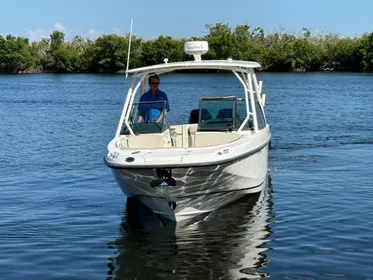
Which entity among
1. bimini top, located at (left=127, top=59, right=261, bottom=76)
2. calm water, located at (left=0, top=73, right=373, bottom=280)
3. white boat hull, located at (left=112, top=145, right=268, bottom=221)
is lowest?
calm water, located at (left=0, top=73, right=373, bottom=280)

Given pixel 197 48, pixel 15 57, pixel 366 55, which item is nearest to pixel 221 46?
pixel 366 55

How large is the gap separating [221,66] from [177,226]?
2.94m

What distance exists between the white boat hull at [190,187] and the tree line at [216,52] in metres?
90.6

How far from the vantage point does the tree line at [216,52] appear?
109 m

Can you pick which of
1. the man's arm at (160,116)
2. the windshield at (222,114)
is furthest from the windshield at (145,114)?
the windshield at (222,114)

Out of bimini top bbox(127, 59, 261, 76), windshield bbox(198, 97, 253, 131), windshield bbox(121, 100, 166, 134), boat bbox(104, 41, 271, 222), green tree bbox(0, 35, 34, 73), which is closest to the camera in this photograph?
boat bbox(104, 41, 271, 222)

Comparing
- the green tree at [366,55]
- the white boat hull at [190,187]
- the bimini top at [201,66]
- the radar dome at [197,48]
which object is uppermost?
the green tree at [366,55]

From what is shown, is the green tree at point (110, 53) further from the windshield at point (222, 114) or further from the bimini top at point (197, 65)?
the windshield at point (222, 114)

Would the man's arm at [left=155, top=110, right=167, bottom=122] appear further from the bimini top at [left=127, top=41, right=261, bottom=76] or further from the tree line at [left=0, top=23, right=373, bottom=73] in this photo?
the tree line at [left=0, top=23, right=373, bottom=73]

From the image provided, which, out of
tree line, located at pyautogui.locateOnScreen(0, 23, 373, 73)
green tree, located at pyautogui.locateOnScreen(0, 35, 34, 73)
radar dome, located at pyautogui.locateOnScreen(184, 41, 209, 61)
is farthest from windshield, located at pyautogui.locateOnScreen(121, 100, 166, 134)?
green tree, located at pyautogui.locateOnScreen(0, 35, 34, 73)

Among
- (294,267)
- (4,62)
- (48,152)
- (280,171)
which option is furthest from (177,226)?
(4,62)

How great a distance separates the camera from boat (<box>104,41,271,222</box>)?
351 inches

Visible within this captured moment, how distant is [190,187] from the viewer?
908 centimetres

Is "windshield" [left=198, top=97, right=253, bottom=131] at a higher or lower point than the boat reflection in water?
higher
